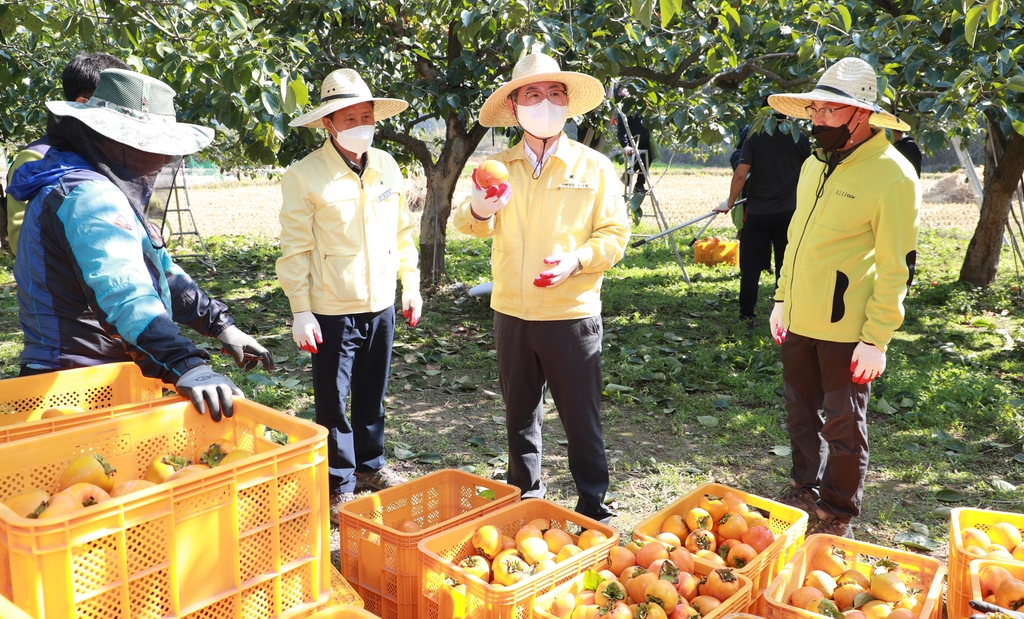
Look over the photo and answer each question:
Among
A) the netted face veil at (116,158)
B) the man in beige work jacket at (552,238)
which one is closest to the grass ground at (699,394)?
the man in beige work jacket at (552,238)

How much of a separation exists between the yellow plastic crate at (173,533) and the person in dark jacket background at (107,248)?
7.0 inches

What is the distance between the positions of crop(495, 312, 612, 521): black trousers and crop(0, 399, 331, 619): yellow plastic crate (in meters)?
1.32

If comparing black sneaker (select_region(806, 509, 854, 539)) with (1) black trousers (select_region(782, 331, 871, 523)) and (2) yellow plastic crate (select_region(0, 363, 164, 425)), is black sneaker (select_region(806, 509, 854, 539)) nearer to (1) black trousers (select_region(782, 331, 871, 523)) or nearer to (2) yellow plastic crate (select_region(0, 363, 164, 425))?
(1) black trousers (select_region(782, 331, 871, 523))

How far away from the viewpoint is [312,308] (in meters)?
3.34

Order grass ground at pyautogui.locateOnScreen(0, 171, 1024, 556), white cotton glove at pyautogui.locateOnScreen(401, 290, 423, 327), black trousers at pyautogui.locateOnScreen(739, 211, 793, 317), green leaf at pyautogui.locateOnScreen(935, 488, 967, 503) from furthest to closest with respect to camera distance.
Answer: black trousers at pyautogui.locateOnScreen(739, 211, 793, 317), grass ground at pyautogui.locateOnScreen(0, 171, 1024, 556), green leaf at pyautogui.locateOnScreen(935, 488, 967, 503), white cotton glove at pyautogui.locateOnScreen(401, 290, 423, 327)

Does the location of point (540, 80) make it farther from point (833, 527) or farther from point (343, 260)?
point (833, 527)

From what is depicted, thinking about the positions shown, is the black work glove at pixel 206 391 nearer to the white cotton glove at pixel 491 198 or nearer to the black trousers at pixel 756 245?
the white cotton glove at pixel 491 198

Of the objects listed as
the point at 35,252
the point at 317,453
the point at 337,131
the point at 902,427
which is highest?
the point at 337,131

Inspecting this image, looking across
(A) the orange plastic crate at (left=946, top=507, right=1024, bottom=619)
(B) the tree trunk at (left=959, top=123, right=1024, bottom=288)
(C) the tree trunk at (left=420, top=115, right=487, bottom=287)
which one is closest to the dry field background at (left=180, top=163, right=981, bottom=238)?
(B) the tree trunk at (left=959, top=123, right=1024, bottom=288)

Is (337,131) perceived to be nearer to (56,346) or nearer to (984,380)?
(56,346)

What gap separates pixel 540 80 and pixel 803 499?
6.90 feet

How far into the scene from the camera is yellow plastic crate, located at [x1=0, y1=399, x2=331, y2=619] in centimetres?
137

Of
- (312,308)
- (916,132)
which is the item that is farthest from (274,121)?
(916,132)

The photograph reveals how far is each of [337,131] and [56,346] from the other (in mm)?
1472
